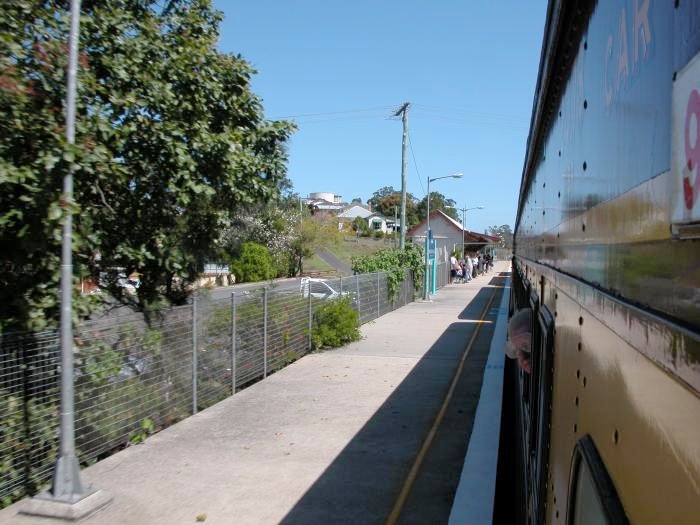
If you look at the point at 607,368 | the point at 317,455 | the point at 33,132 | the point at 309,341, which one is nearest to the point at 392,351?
the point at 309,341

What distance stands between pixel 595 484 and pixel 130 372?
226 inches

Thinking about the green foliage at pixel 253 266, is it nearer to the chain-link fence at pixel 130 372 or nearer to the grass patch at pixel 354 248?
the grass patch at pixel 354 248

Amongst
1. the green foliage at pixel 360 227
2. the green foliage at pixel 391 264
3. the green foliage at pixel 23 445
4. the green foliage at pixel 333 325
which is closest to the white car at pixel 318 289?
the green foliage at pixel 333 325

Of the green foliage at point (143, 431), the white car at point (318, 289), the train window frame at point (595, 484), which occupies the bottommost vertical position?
the green foliage at point (143, 431)

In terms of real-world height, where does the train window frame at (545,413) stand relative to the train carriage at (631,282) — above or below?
below

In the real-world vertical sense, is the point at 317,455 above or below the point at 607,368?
below

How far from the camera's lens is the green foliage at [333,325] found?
1181 cm

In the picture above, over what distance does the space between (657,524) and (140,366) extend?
6124mm

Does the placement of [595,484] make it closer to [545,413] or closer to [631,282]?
[631,282]

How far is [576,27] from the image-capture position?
2164 millimetres

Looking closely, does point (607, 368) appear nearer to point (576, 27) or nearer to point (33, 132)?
point (576, 27)

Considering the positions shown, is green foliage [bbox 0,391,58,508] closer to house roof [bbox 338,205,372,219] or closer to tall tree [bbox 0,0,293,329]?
tall tree [bbox 0,0,293,329]

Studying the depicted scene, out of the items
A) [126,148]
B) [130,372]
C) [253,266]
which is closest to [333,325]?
[130,372]

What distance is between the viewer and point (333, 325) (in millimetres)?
12156
